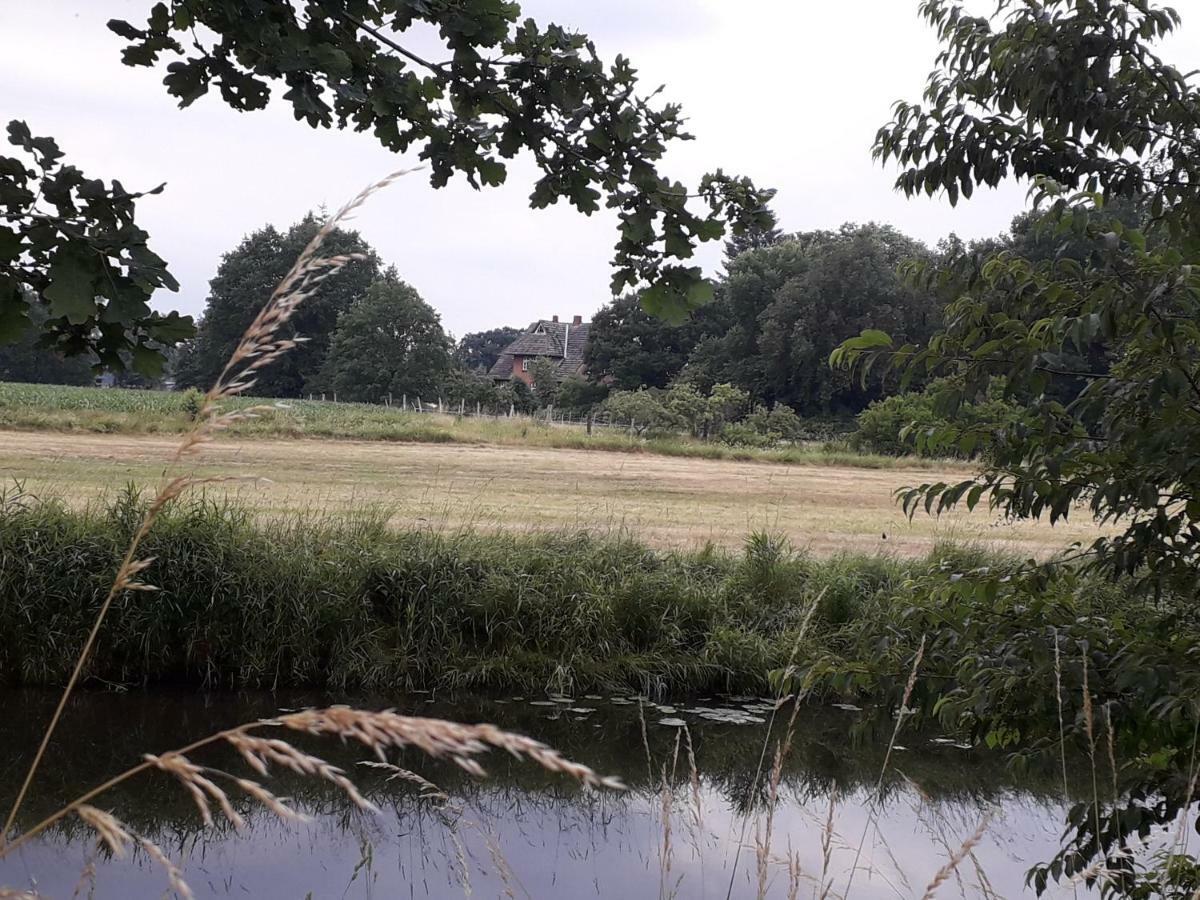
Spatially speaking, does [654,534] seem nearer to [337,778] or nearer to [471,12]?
[471,12]

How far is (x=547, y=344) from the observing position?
70.8m

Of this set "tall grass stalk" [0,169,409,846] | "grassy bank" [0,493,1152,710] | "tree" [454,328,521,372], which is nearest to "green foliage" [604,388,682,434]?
"grassy bank" [0,493,1152,710]

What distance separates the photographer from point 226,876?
4.70m

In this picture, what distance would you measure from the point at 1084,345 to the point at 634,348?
48003 mm

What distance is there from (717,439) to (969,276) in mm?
28432

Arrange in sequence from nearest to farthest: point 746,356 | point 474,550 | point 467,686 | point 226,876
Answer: point 226,876
point 467,686
point 474,550
point 746,356

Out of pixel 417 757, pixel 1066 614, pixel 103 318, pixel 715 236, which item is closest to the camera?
pixel 103 318

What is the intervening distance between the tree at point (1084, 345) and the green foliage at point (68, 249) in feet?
6.54

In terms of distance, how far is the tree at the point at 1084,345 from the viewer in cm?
272

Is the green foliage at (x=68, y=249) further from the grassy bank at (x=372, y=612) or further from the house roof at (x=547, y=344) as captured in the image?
the house roof at (x=547, y=344)

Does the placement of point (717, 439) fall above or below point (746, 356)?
below

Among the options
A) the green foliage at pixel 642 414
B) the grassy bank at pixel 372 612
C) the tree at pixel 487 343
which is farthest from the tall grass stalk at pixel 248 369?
the tree at pixel 487 343

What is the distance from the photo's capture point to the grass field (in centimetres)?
1201

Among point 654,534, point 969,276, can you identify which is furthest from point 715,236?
point 654,534
